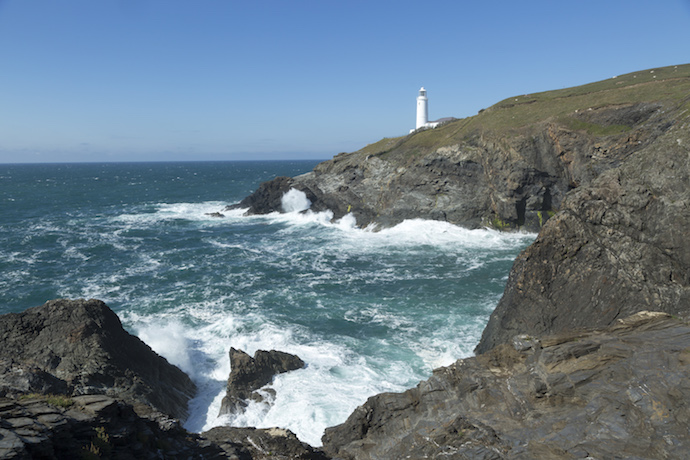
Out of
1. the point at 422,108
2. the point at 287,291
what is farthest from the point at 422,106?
the point at 287,291

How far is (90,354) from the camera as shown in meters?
17.7

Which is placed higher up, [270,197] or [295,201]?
[270,197]

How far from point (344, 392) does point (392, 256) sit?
24096 mm

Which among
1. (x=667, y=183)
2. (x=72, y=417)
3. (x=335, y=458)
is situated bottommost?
(x=335, y=458)

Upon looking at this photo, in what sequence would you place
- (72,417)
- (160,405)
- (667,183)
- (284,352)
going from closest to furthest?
1. (72,417)
2. (160,405)
3. (667,183)
4. (284,352)

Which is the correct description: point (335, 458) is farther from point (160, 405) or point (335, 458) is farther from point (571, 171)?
point (571, 171)

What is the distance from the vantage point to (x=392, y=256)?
43.2m

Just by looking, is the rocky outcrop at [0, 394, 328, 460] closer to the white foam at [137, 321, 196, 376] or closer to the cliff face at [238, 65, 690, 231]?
the white foam at [137, 321, 196, 376]

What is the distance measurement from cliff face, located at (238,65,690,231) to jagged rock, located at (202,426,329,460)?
40334 mm

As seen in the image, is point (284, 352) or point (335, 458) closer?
point (335, 458)

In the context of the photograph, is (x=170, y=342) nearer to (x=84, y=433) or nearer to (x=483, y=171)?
(x=84, y=433)

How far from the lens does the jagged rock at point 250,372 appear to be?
760 inches

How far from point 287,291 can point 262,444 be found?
21.5 meters

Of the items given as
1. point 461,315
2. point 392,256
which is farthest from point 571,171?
point 461,315
